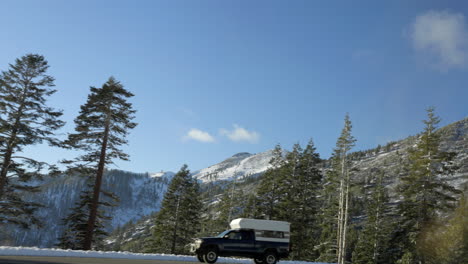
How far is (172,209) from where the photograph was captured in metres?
44.3

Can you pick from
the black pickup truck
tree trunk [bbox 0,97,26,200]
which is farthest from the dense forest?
the black pickup truck

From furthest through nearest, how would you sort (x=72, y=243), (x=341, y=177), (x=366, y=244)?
(x=366, y=244) → (x=341, y=177) → (x=72, y=243)

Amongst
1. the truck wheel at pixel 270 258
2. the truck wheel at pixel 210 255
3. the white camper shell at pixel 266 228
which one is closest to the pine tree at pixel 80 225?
the truck wheel at pixel 210 255

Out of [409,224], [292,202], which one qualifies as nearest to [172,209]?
[292,202]

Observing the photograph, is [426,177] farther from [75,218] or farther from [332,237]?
[75,218]

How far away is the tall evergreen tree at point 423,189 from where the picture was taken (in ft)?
104

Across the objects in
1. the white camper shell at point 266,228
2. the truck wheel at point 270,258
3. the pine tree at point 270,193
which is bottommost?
the truck wheel at point 270,258

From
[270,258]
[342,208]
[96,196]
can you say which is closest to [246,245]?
[270,258]

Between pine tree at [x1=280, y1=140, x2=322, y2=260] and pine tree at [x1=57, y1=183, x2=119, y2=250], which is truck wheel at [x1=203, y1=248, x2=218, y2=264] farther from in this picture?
pine tree at [x1=280, y1=140, x2=322, y2=260]

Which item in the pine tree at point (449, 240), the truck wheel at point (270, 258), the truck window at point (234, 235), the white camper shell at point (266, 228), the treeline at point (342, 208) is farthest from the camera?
the treeline at point (342, 208)

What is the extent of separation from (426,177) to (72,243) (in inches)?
1294

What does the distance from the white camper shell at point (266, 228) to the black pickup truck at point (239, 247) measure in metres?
0.19

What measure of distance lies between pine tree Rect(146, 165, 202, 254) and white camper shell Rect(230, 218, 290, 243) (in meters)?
23.6

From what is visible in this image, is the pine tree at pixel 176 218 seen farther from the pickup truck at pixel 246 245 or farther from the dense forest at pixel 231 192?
the pickup truck at pixel 246 245
